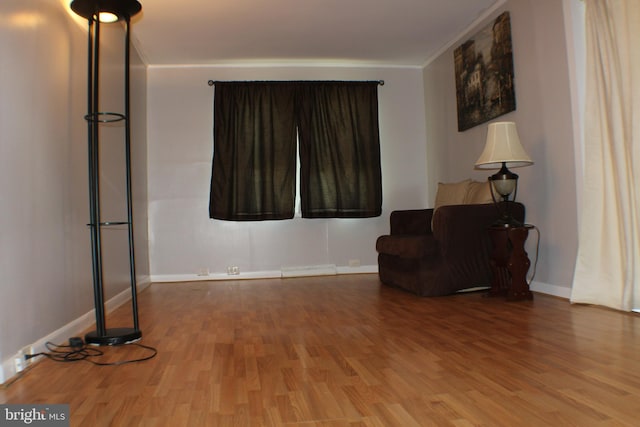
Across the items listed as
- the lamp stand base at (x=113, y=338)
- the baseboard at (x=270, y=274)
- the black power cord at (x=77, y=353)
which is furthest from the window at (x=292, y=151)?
the black power cord at (x=77, y=353)

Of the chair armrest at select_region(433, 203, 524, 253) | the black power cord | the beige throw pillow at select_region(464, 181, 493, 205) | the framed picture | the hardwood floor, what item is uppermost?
the framed picture

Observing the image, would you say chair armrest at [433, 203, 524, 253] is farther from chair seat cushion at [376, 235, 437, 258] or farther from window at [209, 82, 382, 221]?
window at [209, 82, 382, 221]

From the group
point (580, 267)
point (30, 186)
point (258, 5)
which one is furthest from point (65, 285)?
point (580, 267)

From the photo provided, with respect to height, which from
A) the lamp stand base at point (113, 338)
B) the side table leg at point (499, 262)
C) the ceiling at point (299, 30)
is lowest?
the lamp stand base at point (113, 338)

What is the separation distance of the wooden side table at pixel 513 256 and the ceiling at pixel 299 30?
2102mm

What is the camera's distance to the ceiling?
4.23 metres

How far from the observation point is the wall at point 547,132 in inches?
135

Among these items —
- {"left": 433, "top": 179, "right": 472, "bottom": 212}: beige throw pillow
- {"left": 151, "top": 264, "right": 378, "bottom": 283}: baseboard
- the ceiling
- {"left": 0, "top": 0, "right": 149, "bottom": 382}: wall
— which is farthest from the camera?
{"left": 151, "top": 264, "right": 378, "bottom": 283}: baseboard

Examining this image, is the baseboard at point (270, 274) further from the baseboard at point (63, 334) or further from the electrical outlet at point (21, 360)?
the electrical outlet at point (21, 360)

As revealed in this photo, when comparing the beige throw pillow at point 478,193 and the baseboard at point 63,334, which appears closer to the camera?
the baseboard at point 63,334

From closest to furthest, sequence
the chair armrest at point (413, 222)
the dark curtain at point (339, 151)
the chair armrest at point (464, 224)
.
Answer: the chair armrest at point (464, 224) → the chair armrest at point (413, 222) → the dark curtain at point (339, 151)

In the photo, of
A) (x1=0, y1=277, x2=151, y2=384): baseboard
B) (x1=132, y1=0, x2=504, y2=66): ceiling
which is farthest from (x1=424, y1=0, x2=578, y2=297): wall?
(x1=0, y1=277, x2=151, y2=384): baseboard

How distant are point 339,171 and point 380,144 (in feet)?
2.16

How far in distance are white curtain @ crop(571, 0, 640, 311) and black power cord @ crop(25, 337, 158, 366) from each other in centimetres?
263
